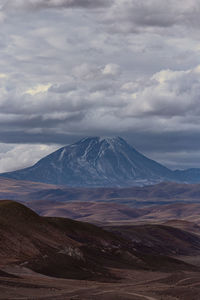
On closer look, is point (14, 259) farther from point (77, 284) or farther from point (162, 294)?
point (162, 294)

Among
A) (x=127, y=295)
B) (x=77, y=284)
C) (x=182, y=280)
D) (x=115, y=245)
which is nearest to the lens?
(x=127, y=295)

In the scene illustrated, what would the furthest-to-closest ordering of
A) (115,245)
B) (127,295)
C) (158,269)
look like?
(115,245)
(158,269)
(127,295)

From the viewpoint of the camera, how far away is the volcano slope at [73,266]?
86056mm

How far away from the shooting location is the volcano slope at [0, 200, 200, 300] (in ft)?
282

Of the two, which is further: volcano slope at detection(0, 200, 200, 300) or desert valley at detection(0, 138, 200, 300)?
volcano slope at detection(0, 200, 200, 300)

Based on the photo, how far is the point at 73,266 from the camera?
129 m

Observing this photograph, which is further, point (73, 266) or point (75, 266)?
point (75, 266)

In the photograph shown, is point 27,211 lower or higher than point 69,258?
higher

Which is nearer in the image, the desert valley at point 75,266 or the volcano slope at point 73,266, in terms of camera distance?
the desert valley at point 75,266

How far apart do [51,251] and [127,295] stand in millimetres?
56618

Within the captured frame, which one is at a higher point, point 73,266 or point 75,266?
point 73,266

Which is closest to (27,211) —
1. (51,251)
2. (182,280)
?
(51,251)

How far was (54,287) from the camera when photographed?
92.4 m

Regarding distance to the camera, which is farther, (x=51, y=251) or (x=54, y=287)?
(x=51, y=251)
